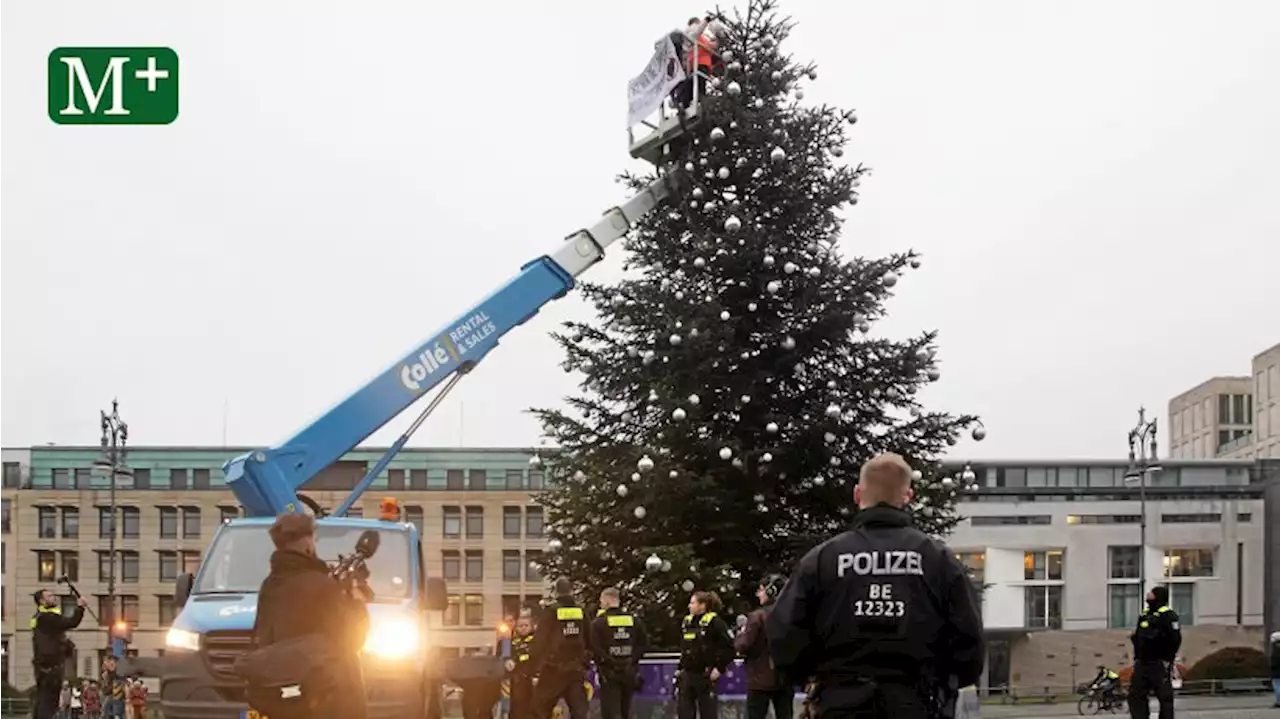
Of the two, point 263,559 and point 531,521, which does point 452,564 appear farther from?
point 263,559

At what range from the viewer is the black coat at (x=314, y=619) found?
26.2 feet

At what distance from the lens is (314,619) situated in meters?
8.02

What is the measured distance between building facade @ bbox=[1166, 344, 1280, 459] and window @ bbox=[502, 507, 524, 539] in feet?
198

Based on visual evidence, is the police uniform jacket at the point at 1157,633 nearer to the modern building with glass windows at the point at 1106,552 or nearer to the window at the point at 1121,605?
the modern building with glass windows at the point at 1106,552

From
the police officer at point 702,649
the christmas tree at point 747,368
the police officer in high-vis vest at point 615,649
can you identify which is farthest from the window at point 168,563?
the police officer at point 702,649

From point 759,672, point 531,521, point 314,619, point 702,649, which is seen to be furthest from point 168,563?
point 314,619

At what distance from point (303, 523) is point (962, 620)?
3575 mm

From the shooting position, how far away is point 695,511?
2309 centimetres

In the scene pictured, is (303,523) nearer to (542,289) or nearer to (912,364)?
(542,289)

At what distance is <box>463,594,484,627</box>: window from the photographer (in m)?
102

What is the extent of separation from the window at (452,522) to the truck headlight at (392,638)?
300 ft

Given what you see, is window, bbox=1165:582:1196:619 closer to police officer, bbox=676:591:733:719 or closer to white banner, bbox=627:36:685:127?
white banner, bbox=627:36:685:127

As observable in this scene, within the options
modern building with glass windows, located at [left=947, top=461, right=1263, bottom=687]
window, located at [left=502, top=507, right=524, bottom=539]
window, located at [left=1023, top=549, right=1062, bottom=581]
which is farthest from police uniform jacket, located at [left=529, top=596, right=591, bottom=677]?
window, located at [left=502, top=507, right=524, bottom=539]

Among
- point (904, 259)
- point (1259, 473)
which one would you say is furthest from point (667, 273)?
point (1259, 473)
